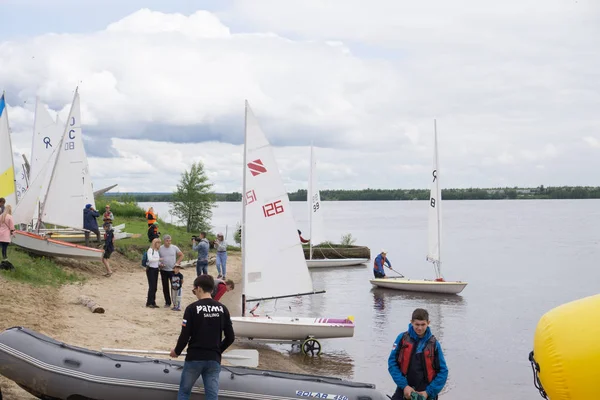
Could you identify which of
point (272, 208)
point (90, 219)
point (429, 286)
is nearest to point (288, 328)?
point (272, 208)

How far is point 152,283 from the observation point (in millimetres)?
17031

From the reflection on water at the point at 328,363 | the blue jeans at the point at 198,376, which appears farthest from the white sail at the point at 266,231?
the blue jeans at the point at 198,376

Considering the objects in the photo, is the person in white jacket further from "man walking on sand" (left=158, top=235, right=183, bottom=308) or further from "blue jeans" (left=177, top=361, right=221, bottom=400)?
"blue jeans" (left=177, top=361, right=221, bottom=400)

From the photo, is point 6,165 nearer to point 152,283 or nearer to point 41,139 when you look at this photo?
point 41,139

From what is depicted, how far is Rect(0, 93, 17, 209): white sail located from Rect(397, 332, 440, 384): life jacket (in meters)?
17.7

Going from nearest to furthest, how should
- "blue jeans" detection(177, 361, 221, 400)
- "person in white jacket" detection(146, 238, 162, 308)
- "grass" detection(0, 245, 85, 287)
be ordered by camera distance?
"blue jeans" detection(177, 361, 221, 400) < "person in white jacket" detection(146, 238, 162, 308) < "grass" detection(0, 245, 85, 287)

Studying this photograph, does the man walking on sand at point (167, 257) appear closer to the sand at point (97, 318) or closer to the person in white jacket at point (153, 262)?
the person in white jacket at point (153, 262)

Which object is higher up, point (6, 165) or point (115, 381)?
point (6, 165)

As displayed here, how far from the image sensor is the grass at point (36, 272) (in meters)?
16.8

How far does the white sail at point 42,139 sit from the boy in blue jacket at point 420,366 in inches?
805

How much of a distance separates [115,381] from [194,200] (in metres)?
37.7

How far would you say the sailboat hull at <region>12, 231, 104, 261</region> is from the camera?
64.6ft

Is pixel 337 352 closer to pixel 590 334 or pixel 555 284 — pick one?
pixel 590 334

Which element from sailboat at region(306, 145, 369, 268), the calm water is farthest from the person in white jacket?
sailboat at region(306, 145, 369, 268)
